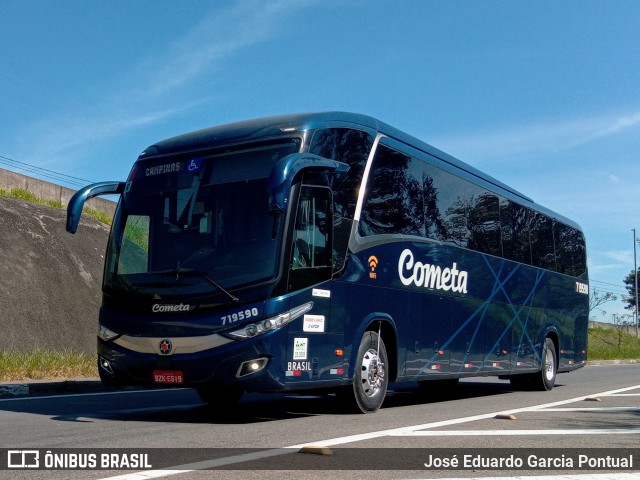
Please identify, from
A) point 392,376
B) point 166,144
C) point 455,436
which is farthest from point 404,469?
point 166,144

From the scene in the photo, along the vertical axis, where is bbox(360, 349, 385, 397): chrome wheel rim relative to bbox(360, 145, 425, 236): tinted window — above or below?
below

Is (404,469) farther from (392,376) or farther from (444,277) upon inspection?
(444,277)

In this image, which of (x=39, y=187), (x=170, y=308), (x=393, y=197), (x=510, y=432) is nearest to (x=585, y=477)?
(x=510, y=432)

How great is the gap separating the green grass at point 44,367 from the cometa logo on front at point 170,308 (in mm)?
5911

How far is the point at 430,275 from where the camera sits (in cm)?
1219

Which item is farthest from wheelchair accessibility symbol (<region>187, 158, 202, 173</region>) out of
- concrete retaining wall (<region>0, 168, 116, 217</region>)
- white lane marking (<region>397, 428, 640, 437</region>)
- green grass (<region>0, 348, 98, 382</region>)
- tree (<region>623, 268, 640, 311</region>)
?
tree (<region>623, 268, 640, 311</region>)

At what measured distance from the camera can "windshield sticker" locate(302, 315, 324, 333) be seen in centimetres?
931

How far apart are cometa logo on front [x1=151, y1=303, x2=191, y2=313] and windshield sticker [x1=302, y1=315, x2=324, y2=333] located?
1.28 meters

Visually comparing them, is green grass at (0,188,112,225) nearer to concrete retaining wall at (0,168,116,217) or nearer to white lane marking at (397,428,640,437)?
concrete retaining wall at (0,168,116,217)

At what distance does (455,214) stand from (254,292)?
531cm

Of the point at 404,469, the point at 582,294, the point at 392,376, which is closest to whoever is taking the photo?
the point at 404,469

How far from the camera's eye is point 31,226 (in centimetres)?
2327

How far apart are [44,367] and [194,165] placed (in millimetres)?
6620

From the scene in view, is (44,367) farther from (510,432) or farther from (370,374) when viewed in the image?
(510,432)
